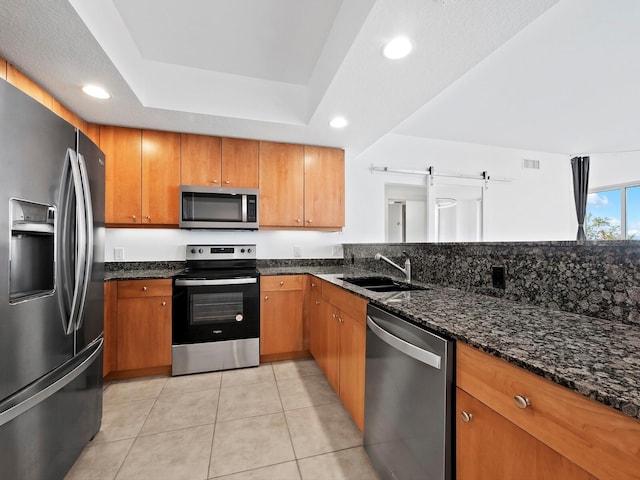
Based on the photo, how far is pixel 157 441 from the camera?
1.64 meters

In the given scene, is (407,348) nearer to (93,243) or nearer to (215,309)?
(93,243)

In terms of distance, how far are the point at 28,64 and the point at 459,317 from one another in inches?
108

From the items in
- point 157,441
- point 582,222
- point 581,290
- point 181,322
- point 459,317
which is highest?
point 582,222

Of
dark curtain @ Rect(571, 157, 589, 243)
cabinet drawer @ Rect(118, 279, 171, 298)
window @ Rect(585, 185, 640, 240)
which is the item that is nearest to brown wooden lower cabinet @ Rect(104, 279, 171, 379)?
cabinet drawer @ Rect(118, 279, 171, 298)

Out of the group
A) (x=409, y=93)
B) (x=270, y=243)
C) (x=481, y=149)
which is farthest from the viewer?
(x=481, y=149)

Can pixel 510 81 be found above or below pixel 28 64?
above

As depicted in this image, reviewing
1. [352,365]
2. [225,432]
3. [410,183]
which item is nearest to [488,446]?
[352,365]

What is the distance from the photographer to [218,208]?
2.74 metres

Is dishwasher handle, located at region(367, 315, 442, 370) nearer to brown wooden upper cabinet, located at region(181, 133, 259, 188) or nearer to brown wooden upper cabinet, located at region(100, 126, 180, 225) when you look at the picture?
brown wooden upper cabinet, located at region(181, 133, 259, 188)

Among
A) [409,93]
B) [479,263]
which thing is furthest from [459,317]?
[409,93]

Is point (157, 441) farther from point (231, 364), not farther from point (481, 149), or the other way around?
point (481, 149)

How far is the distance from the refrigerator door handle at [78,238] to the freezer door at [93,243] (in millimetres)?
58

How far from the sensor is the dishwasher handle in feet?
3.07

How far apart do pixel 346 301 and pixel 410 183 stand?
2.39 m
